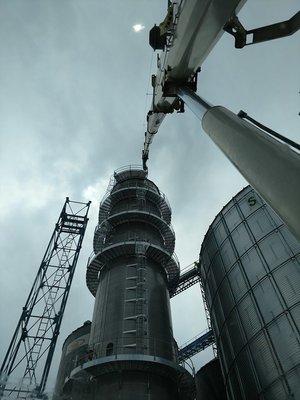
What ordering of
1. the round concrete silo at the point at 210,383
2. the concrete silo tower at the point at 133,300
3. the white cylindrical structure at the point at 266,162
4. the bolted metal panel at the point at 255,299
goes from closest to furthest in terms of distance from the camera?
1. the white cylindrical structure at the point at 266,162
2. the bolted metal panel at the point at 255,299
3. the concrete silo tower at the point at 133,300
4. the round concrete silo at the point at 210,383

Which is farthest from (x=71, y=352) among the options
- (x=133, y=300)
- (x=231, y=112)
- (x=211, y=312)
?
(x=231, y=112)

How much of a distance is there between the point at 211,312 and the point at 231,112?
18.2 metres

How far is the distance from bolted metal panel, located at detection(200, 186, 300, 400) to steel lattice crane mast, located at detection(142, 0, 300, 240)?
25.5 feet

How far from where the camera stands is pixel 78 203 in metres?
45.9

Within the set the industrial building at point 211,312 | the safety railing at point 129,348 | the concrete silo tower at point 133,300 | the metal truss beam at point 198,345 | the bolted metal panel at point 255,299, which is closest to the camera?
the bolted metal panel at point 255,299

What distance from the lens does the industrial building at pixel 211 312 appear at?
14.6 meters

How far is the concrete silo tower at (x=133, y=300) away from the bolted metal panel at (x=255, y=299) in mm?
3524

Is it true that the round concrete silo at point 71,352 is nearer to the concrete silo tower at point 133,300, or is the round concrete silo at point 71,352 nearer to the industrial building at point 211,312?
the industrial building at point 211,312

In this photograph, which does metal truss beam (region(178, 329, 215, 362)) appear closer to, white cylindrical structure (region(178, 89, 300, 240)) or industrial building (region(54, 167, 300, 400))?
industrial building (region(54, 167, 300, 400))

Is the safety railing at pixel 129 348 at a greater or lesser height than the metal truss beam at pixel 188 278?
lesser

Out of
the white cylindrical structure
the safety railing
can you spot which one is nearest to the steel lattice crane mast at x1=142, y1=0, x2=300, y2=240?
the white cylindrical structure

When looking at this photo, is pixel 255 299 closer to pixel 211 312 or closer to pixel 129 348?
pixel 211 312

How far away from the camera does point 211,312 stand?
2080 cm

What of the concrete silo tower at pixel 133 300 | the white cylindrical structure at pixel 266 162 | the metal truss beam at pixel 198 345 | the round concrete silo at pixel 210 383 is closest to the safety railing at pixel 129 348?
the concrete silo tower at pixel 133 300
